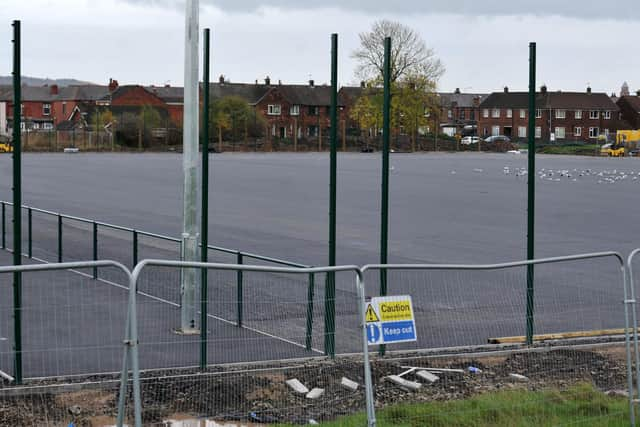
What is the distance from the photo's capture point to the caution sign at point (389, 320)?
27.0 feet

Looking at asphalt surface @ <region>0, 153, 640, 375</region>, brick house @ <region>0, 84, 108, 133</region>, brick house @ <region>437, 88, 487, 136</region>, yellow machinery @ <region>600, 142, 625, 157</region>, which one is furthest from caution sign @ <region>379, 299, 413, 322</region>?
brick house @ <region>437, 88, 487, 136</region>

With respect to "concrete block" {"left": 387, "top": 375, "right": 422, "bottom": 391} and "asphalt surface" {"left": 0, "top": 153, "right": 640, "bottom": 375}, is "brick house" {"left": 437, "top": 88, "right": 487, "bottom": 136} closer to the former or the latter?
"asphalt surface" {"left": 0, "top": 153, "right": 640, "bottom": 375}

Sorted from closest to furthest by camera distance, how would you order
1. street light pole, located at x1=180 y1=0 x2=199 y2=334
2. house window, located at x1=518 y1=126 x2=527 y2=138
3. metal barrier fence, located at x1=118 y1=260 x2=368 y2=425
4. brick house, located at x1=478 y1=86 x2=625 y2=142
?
metal barrier fence, located at x1=118 y1=260 x2=368 y2=425 < street light pole, located at x1=180 y1=0 x2=199 y2=334 < brick house, located at x1=478 y1=86 x2=625 y2=142 < house window, located at x1=518 y1=126 x2=527 y2=138

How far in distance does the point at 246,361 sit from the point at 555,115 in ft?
472

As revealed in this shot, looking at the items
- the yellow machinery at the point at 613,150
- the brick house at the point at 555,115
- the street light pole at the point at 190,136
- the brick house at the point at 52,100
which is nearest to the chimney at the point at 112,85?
the brick house at the point at 52,100

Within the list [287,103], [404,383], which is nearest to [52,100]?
[287,103]

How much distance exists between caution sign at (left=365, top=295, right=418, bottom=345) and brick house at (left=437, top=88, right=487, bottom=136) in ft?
521

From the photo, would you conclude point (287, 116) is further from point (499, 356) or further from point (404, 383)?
point (404, 383)

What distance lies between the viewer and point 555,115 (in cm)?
14988

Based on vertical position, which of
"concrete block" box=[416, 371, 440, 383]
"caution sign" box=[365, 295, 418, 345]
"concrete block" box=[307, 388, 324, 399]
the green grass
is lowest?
the green grass

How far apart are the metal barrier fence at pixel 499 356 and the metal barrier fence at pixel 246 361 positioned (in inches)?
25.6

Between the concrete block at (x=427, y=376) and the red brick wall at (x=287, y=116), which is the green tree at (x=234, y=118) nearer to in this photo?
the red brick wall at (x=287, y=116)

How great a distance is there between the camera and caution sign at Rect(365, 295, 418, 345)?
27.0ft

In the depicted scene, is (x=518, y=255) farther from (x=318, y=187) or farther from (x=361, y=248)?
→ (x=318, y=187)
